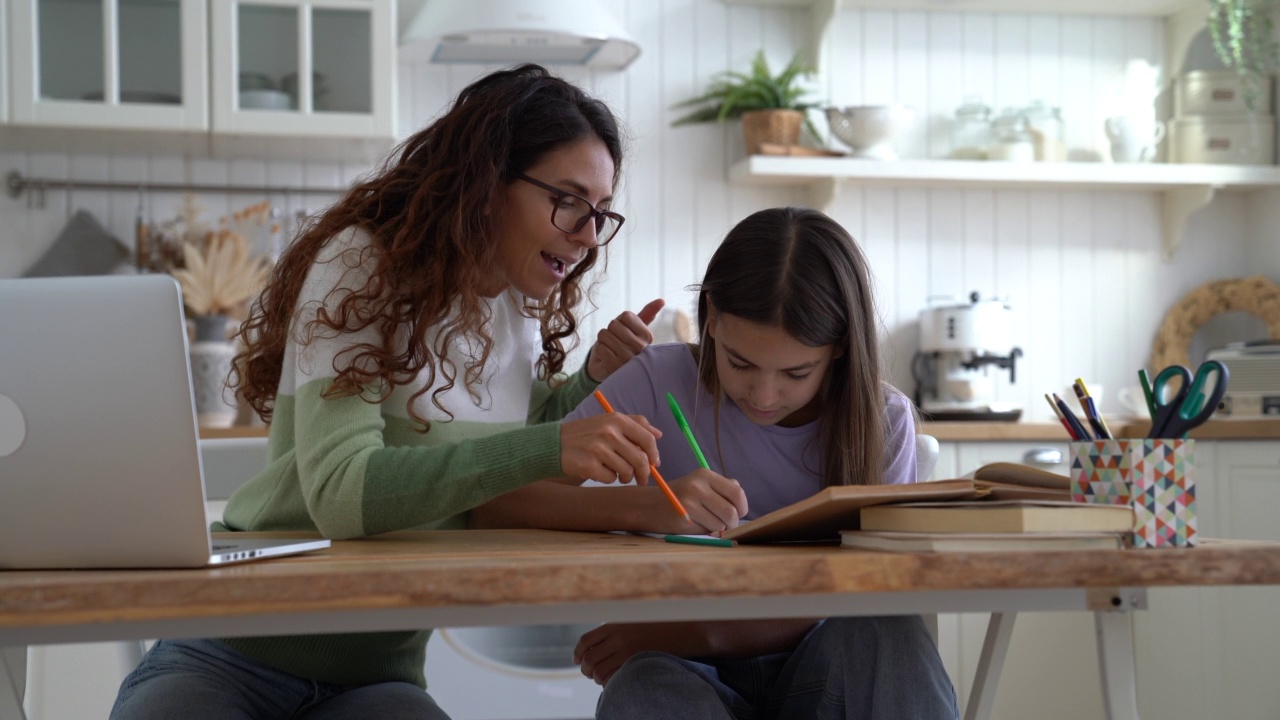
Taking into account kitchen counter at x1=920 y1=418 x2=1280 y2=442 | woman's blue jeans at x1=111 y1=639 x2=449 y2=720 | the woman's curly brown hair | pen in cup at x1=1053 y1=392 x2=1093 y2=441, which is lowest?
woman's blue jeans at x1=111 y1=639 x2=449 y2=720

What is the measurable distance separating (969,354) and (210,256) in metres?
2.01

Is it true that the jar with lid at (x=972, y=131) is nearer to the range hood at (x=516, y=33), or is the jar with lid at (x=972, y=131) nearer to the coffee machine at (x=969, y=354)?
the coffee machine at (x=969, y=354)

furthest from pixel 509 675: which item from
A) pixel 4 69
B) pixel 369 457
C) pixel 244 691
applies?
pixel 4 69

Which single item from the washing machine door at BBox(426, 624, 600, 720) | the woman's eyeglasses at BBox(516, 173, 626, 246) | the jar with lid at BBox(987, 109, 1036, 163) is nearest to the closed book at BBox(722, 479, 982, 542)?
the woman's eyeglasses at BBox(516, 173, 626, 246)

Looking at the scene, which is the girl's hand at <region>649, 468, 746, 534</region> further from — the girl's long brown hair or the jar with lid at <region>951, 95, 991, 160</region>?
the jar with lid at <region>951, 95, 991, 160</region>

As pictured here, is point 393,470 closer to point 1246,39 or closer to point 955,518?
point 955,518

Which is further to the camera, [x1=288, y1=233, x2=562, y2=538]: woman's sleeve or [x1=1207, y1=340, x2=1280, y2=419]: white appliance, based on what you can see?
[x1=1207, y1=340, x2=1280, y2=419]: white appliance

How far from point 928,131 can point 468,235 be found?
2.41m

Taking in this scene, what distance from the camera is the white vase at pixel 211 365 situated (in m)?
3.04

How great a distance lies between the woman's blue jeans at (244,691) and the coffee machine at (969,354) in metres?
2.17

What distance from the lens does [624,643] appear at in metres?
1.34

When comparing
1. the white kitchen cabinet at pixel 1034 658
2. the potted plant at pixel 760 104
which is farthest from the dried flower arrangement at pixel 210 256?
the white kitchen cabinet at pixel 1034 658

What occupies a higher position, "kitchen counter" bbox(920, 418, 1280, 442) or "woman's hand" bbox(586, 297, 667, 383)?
"woman's hand" bbox(586, 297, 667, 383)

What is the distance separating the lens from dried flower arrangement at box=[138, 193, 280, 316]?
3.11 m
